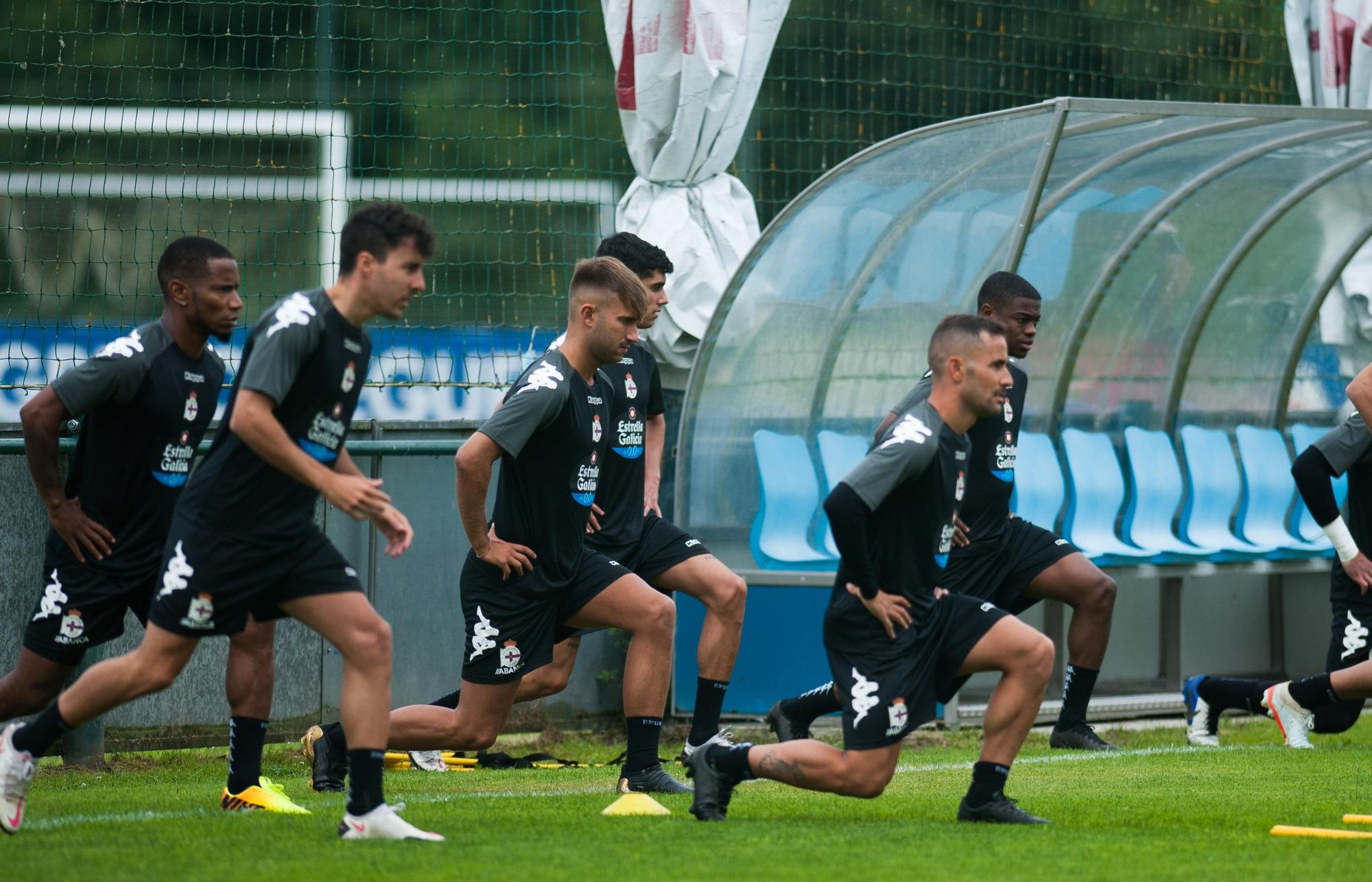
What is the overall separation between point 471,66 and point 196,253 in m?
6.86

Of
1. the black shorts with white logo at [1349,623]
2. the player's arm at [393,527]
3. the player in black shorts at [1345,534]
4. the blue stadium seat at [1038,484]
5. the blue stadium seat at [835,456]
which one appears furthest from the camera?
the blue stadium seat at [1038,484]

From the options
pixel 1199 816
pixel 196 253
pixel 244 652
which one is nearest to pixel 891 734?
pixel 1199 816

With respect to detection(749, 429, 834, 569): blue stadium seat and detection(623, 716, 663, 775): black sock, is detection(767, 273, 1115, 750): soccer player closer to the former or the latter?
detection(623, 716, 663, 775): black sock

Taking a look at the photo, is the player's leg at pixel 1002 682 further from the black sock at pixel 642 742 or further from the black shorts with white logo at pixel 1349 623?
the black shorts with white logo at pixel 1349 623

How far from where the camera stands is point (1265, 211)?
11.3m

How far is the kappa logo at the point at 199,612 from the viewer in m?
5.27

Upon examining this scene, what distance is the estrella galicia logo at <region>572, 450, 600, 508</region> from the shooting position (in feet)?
21.4

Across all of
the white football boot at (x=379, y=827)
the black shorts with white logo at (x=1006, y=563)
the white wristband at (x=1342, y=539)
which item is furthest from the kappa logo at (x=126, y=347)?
the white wristband at (x=1342, y=539)

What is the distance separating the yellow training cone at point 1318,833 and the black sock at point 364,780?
284 centimetres

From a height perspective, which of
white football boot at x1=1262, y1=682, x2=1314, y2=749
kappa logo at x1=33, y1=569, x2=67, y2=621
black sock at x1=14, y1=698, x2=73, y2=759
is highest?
kappa logo at x1=33, y1=569, x2=67, y2=621

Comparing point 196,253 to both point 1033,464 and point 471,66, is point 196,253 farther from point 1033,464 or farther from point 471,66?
point 471,66

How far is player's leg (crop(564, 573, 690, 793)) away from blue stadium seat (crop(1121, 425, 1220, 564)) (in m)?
5.06

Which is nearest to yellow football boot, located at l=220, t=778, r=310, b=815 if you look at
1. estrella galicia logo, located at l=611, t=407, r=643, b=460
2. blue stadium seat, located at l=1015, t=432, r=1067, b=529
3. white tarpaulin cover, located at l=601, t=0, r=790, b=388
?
estrella galicia logo, located at l=611, t=407, r=643, b=460

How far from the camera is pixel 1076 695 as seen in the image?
8617mm
